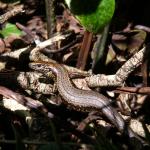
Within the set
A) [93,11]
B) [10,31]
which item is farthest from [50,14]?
[93,11]

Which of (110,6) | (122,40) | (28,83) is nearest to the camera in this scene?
(110,6)

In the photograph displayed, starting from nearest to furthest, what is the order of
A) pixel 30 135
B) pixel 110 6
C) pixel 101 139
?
pixel 110 6, pixel 101 139, pixel 30 135

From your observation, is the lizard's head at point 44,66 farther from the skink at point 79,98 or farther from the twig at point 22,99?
the twig at point 22,99

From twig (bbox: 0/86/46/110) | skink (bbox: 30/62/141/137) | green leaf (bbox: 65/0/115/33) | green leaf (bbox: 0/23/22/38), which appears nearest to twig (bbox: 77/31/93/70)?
skink (bbox: 30/62/141/137)

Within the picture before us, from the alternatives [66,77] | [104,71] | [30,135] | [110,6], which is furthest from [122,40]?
[110,6]

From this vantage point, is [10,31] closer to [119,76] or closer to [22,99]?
[22,99]

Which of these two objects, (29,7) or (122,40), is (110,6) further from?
(29,7)

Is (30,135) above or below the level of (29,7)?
below
